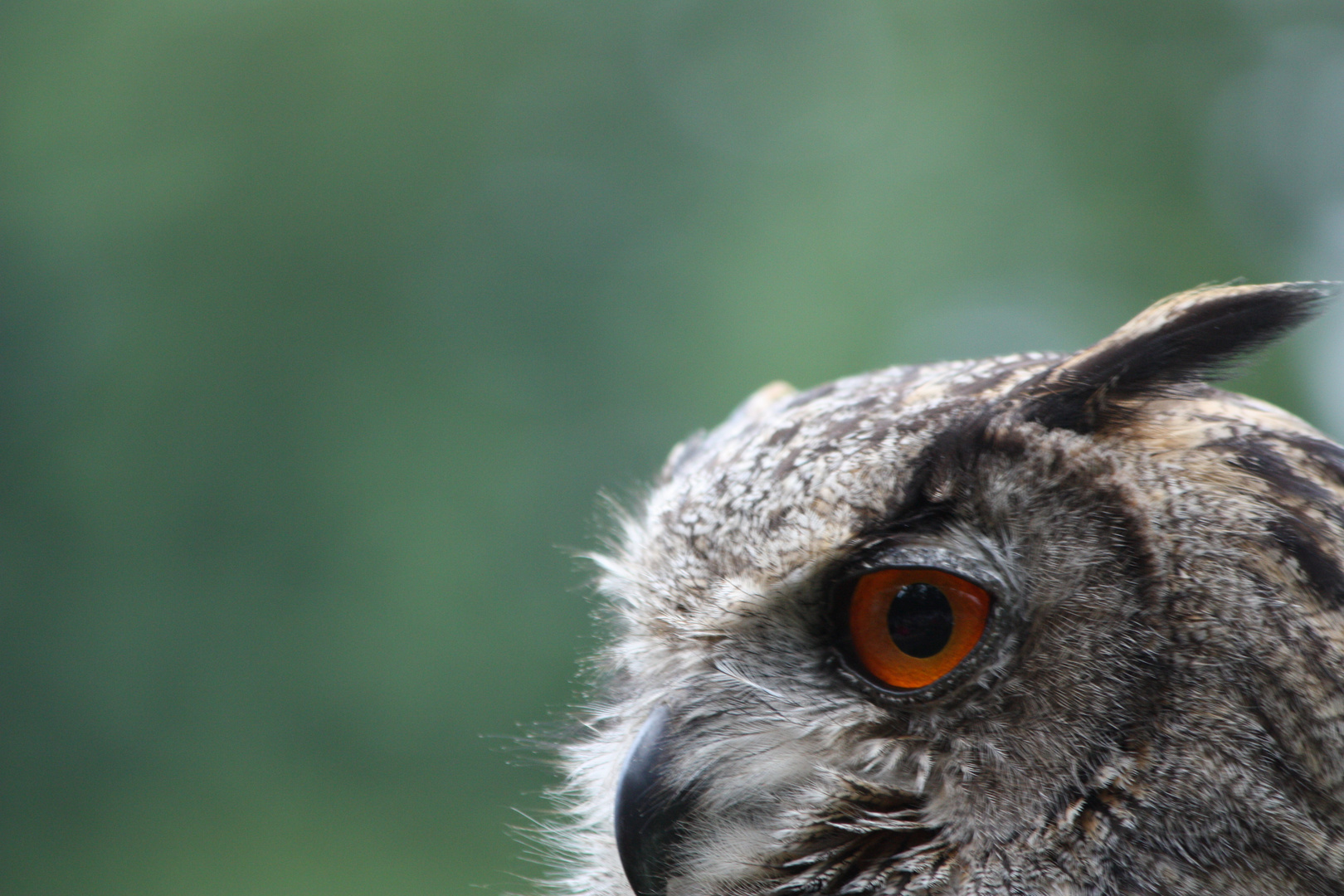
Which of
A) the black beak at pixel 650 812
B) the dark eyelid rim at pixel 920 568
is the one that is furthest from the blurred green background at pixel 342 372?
the dark eyelid rim at pixel 920 568

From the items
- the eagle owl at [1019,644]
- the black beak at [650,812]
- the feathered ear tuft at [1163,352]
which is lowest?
the black beak at [650,812]

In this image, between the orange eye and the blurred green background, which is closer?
the orange eye

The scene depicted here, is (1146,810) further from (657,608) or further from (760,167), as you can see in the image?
(760,167)

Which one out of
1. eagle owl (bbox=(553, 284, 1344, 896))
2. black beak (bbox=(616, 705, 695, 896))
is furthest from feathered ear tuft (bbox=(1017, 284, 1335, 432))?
black beak (bbox=(616, 705, 695, 896))

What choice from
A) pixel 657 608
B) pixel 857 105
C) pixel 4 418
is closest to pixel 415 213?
pixel 4 418

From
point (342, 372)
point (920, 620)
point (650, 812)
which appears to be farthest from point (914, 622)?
point (342, 372)

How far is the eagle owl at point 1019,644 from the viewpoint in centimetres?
100

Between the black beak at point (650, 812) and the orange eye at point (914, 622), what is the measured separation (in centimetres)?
26

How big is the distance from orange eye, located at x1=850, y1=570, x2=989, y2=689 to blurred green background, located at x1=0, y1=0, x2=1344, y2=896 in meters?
4.34

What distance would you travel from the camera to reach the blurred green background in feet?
19.4

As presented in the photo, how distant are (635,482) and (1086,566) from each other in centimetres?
98

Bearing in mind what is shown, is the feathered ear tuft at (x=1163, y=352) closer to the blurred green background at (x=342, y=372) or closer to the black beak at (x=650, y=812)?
the black beak at (x=650, y=812)

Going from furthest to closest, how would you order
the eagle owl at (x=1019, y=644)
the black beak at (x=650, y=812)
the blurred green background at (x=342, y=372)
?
the blurred green background at (x=342, y=372)
the black beak at (x=650, y=812)
the eagle owl at (x=1019, y=644)

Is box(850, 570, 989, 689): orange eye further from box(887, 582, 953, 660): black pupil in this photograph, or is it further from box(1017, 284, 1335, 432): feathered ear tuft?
box(1017, 284, 1335, 432): feathered ear tuft
